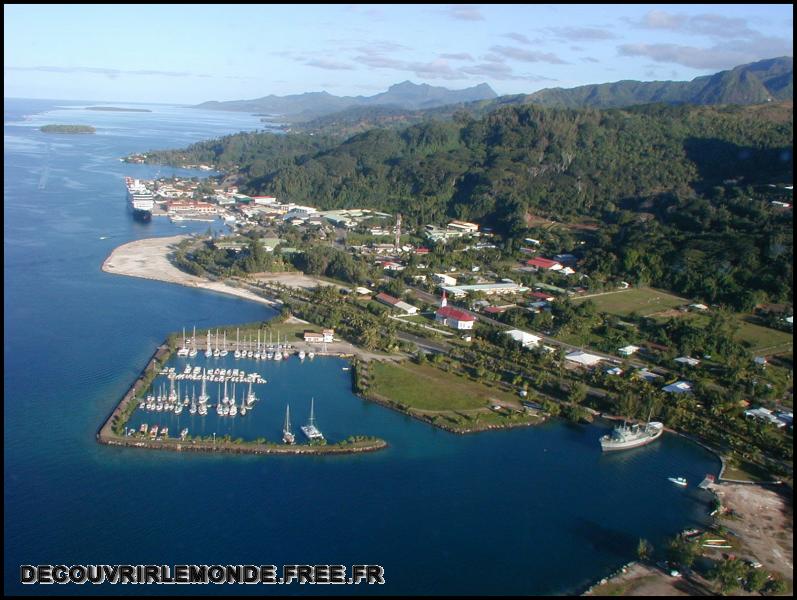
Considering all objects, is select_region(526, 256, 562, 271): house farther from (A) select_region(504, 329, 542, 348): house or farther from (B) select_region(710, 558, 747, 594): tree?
(B) select_region(710, 558, 747, 594): tree

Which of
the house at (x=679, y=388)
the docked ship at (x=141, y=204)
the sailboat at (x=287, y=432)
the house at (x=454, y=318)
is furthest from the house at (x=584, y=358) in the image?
the docked ship at (x=141, y=204)

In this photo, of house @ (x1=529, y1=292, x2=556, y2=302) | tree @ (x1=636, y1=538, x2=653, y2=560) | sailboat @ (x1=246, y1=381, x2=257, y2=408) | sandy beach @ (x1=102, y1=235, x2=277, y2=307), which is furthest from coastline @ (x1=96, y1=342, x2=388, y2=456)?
house @ (x1=529, y1=292, x2=556, y2=302)

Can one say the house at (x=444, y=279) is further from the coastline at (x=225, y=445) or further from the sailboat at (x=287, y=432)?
the coastline at (x=225, y=445)

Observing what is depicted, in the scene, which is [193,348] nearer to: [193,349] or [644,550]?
[193,349]

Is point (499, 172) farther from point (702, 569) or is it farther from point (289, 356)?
point (702, 569)

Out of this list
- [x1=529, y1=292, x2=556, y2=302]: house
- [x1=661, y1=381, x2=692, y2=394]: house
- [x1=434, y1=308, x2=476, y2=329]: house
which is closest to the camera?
[x1=661, y1=381, x2=692, y2=394]: house

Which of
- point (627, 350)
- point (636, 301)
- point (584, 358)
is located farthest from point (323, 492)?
point (636, 301)
